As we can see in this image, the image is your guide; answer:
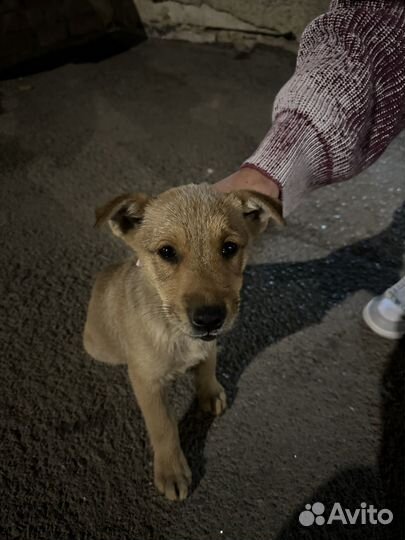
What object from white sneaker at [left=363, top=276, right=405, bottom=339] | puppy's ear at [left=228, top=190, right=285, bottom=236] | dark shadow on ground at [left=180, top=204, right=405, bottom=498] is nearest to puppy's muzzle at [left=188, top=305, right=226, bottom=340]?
puppy's ear at [left=228, top=190, right=285, bottom=236]

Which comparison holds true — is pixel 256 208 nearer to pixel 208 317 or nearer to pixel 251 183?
pixel 251 183

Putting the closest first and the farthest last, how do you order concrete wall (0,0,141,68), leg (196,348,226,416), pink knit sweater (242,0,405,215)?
pink knit sweater (242,0,405,215), leg (196,348,226,416), concrete wall (0,0,141,68)

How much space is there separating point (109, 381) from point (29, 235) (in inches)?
58.8

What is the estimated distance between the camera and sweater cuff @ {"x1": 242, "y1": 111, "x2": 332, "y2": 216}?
6.04 feet

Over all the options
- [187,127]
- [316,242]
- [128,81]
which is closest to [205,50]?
[128,81]

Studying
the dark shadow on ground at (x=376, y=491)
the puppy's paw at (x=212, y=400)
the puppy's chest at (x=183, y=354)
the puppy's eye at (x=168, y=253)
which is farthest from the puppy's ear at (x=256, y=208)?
the dark shadow on ground at (x=376, y=491)

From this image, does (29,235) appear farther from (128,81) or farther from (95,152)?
(128,81)

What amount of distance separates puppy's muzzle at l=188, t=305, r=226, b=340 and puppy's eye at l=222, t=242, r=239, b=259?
26cm

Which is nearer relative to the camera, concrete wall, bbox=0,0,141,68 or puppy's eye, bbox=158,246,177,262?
puppy's eye, bbox=158,246,177,262

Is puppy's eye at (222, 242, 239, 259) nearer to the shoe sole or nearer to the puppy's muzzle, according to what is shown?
the puppy's muzzle

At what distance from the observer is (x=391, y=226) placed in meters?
3.52

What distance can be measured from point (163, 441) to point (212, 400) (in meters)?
0.41

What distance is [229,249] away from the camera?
174cm

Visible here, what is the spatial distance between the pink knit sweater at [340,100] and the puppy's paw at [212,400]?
1.11 m
